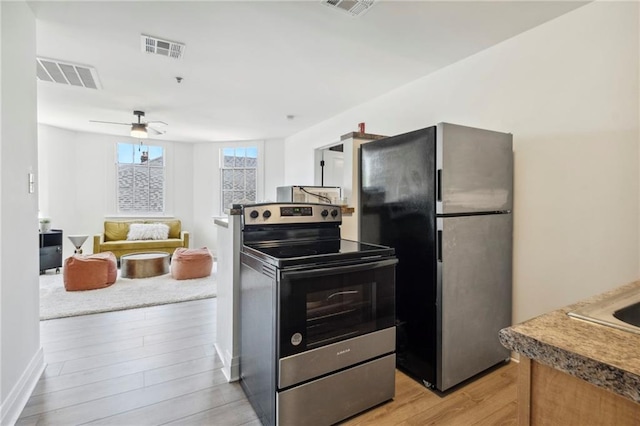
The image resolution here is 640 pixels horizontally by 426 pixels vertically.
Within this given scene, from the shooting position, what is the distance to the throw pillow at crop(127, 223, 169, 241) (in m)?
6.12

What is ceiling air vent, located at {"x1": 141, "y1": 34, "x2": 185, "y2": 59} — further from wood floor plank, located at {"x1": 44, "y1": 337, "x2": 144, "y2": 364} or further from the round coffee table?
the round coffee table

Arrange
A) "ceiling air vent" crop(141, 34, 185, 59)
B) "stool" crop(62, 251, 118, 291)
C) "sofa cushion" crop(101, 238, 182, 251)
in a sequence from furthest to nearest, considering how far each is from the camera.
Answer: "sofa cushion" crop(101, 238, 182, 251), "stool" crop(62, 251, 118, 291), "ceiling air vent" crop(141, 34, 185, 59)

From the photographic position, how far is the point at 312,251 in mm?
1806

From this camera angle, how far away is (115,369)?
89.0 inches

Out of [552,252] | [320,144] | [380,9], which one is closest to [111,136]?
[320,144]

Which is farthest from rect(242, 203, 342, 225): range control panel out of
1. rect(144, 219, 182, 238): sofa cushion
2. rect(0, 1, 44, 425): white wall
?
rect(144, 219, 182, 238): sofa cushion

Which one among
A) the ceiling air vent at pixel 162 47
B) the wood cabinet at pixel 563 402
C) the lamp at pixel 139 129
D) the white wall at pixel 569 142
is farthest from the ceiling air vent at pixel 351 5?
the lamp at pixel 139 129

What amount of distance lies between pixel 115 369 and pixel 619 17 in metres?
4.07

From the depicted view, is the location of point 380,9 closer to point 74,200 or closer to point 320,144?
point 320,144

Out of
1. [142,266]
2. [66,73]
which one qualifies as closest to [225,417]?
[66,73]

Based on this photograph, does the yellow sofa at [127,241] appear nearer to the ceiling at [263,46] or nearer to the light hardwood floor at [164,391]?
the ceiling at [263,46]

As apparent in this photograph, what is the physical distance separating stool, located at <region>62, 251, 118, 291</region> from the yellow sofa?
1.41 meters

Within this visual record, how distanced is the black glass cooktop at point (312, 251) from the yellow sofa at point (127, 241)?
15.7 feet

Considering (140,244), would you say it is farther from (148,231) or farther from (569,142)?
(569,142)
